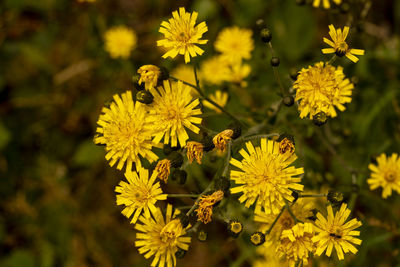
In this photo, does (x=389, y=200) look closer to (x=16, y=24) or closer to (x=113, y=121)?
(x=113, y=121)

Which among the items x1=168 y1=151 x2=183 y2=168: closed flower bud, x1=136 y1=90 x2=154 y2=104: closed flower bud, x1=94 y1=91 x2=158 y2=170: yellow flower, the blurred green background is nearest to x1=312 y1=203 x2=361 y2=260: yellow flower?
x1=168 y1=151 x2=183 y2=168: closed flower bud

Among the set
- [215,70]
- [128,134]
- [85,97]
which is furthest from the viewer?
[85,97]

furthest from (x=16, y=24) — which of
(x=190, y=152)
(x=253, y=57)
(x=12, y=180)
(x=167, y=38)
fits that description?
(x=190, y=152)

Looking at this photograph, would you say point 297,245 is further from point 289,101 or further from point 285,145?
point 289,101

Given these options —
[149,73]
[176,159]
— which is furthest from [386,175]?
[149,73]

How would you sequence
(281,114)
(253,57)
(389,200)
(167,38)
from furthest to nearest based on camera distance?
(253,57)
(389,200)
(281,114)
(167,38)

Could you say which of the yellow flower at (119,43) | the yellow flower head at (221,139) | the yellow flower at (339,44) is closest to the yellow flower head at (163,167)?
the yellow flower head at (221,139)
